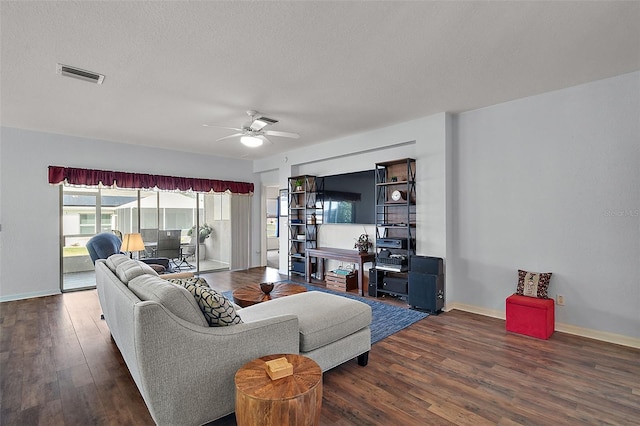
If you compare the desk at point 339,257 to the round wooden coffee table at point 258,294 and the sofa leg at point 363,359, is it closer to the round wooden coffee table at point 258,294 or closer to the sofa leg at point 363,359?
the round wooden coffee table at point 258,294

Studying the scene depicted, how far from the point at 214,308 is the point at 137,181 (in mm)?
4946

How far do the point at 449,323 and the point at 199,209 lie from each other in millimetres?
5454

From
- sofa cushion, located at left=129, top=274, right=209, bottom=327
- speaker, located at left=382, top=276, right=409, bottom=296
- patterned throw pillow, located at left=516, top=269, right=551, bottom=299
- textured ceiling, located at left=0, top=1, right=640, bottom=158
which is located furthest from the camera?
speaker, located at left=382, top=276, right=409, bottom=296

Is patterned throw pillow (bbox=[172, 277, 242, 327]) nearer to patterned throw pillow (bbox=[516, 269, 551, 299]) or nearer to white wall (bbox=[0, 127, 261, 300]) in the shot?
patterned throw pillow (bbox=[516, 269, 551, 299])

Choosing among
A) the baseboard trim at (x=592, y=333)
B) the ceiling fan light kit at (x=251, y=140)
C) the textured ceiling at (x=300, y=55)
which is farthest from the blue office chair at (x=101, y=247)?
the baseboard trim at (x=592, y=333)

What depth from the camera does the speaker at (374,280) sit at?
480 centimetres

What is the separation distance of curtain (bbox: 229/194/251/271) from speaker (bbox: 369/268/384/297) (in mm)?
3612

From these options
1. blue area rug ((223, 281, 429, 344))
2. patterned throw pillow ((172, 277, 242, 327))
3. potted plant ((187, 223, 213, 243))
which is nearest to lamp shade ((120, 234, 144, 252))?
potted plant ((187, 223, 213, 243))

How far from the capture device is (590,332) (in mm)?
3266

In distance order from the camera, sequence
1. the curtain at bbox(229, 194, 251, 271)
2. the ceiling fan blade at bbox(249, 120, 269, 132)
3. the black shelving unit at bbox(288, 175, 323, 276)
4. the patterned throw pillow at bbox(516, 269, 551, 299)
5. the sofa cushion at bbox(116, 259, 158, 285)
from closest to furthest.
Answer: the sofa cushion at bbox(116, 259, 158, 285), the patterned throw pillow at bbox(516, 269, 551, 299), the ceiling fan blade at bbox(249, 120, 269, 132), the black shelving unit at bbox(288, 175, 323, 276), the curtain at bbox(229, 194, 251, 271)

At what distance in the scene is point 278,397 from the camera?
1504 millimetres

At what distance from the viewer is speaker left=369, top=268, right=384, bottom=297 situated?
4.80 m

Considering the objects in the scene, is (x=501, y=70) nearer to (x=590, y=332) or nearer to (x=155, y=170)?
(x=590, y=332)

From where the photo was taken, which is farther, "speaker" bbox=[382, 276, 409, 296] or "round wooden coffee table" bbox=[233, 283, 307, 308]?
"speaker" bbox=[382, 276, 409, 296]
